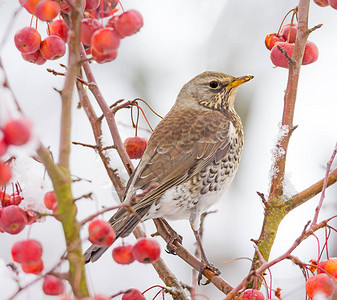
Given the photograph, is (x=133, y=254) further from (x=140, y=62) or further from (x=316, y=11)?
(x=316, y=11)

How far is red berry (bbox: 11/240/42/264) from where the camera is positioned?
1.47m

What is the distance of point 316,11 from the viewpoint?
695cm

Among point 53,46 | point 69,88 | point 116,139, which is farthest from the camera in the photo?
point 116,139

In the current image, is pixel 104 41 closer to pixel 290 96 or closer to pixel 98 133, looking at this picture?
pixel 290 96

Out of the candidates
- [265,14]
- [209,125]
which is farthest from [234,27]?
[209,125]

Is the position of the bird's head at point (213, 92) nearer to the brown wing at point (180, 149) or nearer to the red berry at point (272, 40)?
the brown wing at point (180, 149)

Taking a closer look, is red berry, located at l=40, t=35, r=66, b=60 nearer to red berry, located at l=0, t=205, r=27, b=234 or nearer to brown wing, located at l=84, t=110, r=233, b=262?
red berry, located at l=0, t=205, r=27, b=234

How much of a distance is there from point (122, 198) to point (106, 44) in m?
1.31

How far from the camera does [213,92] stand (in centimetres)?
355

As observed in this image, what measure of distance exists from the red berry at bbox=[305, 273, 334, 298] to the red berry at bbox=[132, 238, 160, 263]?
50 cm

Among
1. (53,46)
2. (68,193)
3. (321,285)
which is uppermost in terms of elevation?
(53,46)

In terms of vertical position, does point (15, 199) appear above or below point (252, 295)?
above

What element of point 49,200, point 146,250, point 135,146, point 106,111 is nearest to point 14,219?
point 49,200

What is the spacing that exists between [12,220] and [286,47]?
1.31 m
